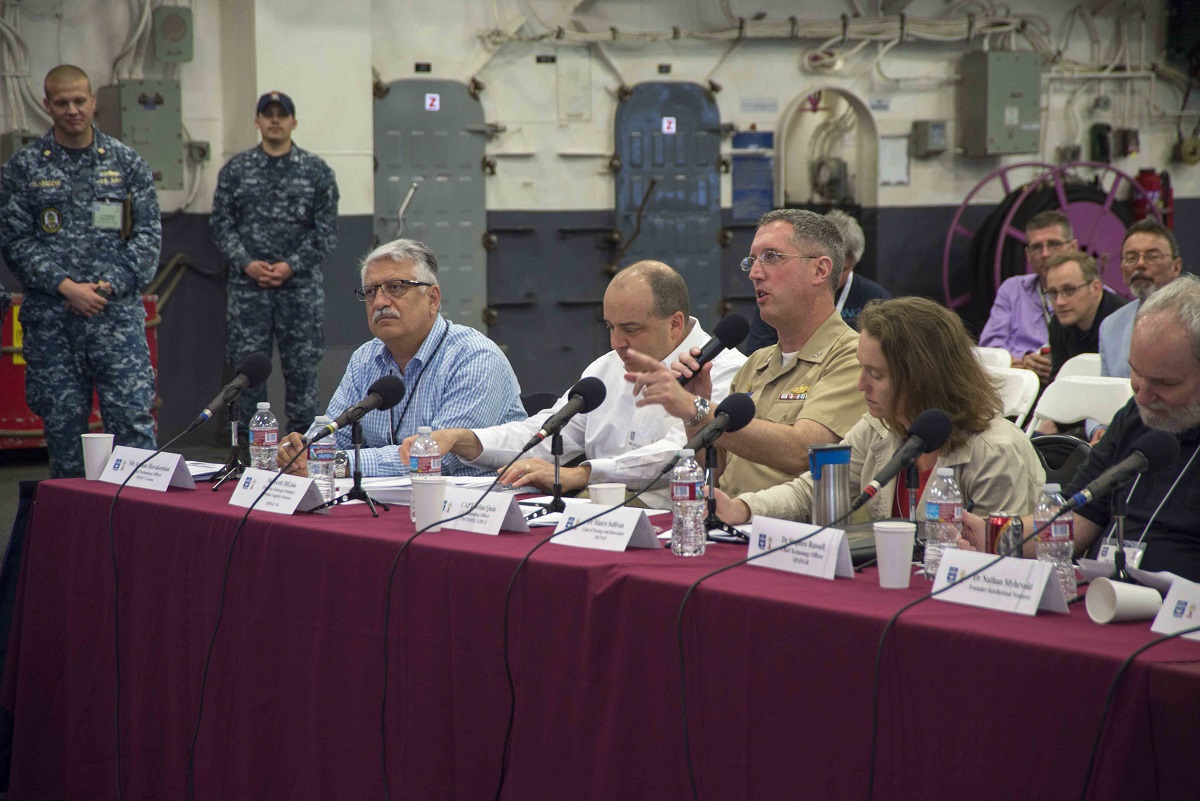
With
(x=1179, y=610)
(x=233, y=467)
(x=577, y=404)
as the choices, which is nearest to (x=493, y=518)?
(x=577, y=404)

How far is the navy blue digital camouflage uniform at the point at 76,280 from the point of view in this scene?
498 centimetres

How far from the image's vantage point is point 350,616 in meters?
2.49

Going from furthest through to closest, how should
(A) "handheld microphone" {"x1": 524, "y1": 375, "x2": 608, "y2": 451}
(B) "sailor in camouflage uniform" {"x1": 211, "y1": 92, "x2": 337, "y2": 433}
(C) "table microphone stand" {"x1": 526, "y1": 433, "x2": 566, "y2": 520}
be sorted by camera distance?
(B) "sailor in camouflage uniform" {"x1": 211, "y1": 92, "x2": 337, "y2": 433}
(C) "table microphone stand" {"x1": 526, "y1": 433, "x2": 566, "y2": 520}
(A) "handheld microphone" {"x1": 524, "y1": 375, "x2": 608, "y2": 451}

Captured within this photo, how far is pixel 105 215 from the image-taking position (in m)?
5.05

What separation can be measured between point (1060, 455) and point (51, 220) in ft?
12.0

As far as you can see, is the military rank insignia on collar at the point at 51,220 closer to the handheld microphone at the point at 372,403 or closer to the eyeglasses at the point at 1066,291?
the handheld microphone at the point at 372,403

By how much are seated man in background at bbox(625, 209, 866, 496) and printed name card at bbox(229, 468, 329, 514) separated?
739 mm

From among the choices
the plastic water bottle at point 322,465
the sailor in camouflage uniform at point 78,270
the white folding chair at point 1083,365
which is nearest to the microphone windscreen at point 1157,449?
the plastic water bottle at point 322,465

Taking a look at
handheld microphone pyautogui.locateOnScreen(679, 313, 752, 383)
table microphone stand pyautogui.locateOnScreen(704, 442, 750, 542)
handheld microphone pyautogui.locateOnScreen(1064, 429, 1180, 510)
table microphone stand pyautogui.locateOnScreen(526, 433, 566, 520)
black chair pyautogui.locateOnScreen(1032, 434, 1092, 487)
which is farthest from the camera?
black chair pyautogui.locateOnScreen(1032, 434, 1092, 487)

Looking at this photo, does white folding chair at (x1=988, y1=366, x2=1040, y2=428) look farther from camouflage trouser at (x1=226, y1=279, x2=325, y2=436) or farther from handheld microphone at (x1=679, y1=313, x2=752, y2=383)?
camouflage trouser at (x1=226, y1=279, x2=325, y2=436)

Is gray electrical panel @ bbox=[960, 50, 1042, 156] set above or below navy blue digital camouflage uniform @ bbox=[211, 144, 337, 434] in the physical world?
above

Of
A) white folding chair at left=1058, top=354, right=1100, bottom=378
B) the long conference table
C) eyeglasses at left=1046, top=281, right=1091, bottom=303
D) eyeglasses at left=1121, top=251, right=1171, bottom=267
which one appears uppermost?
Result: eyeglasses at left=1121, top=251, right=1171, bottom=267

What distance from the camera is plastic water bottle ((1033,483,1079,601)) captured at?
200cm

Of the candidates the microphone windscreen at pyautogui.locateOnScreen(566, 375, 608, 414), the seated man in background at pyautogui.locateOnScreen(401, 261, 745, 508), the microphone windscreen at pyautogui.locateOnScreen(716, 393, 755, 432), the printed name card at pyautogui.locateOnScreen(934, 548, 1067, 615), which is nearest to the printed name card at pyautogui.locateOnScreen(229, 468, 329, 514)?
the seated man in background at pyautogui.locateOnScreen(401, 261, 745, 508)
